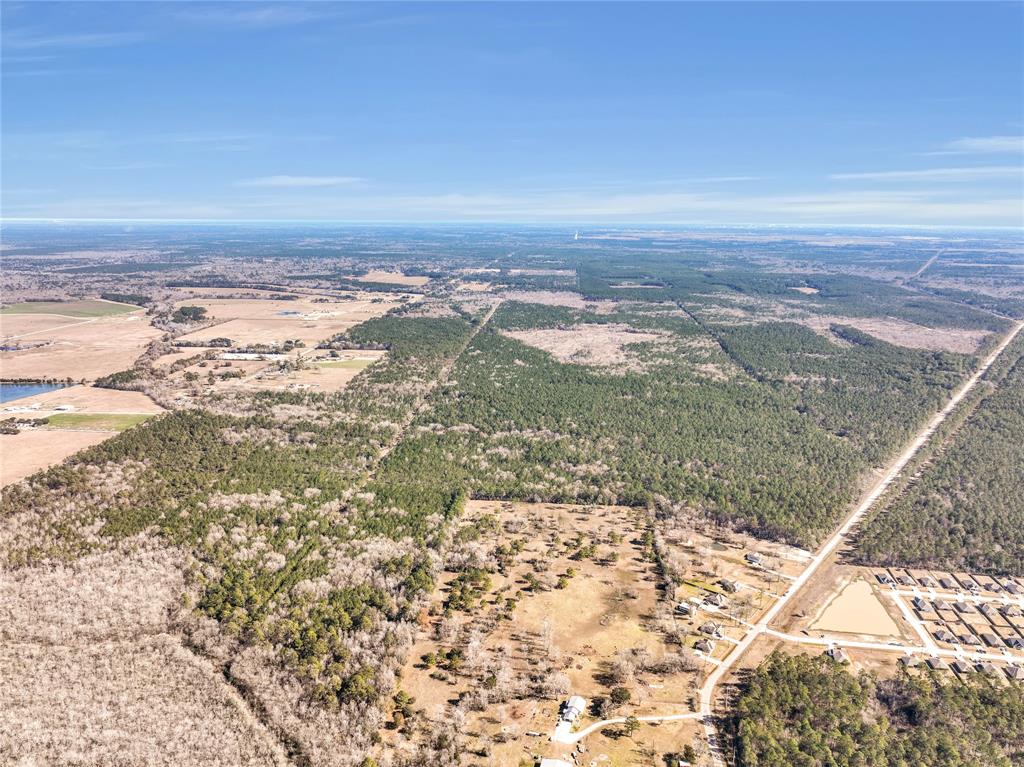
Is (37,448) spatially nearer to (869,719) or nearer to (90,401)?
(90,401)

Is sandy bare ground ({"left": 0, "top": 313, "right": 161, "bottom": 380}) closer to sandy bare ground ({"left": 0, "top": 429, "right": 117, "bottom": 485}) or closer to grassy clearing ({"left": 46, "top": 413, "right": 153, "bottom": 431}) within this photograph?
grassy clearing ({"left": 46, "top": 413, "right": 153, "bottom": 431})

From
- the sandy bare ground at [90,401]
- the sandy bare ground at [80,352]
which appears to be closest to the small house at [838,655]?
the sandy bare ground at [90,401]

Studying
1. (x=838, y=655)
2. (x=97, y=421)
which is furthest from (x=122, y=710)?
(x=97, y=421)

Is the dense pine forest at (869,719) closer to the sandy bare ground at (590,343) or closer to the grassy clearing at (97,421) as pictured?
the grassy clearing at (97,421)

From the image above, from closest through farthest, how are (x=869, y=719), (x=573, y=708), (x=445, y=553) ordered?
1. (x=869, y=719)
2. (x=573, y=708)
3. (x=445, y=553)

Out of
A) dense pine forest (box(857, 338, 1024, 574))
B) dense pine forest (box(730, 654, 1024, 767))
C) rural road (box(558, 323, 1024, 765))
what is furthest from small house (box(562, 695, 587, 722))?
dense pine forest (box(857, 338, 1024, 574))

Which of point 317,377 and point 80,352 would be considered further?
→ point 80,352

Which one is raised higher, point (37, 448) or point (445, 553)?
point (37, 448)
